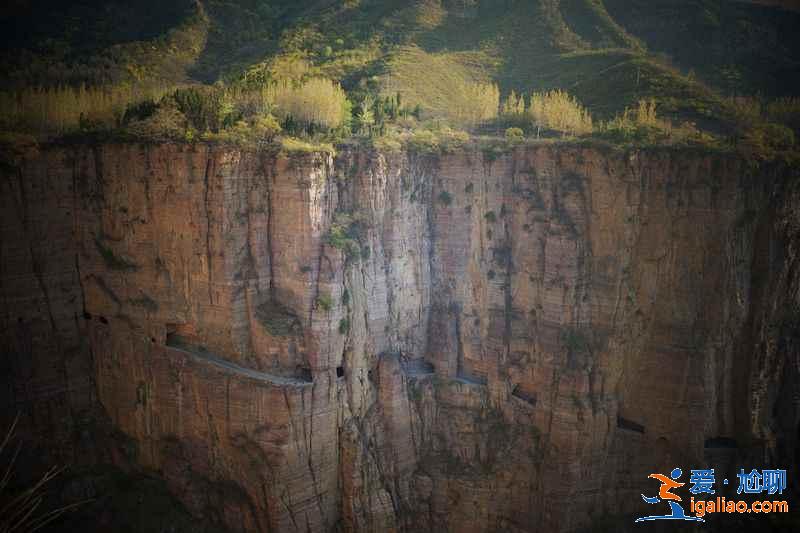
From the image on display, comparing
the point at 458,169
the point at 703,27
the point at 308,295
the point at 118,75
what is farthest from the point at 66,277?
the point at 703,27

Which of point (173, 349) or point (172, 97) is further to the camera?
point (172, 97)

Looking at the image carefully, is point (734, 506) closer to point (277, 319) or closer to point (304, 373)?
point (304, 373)

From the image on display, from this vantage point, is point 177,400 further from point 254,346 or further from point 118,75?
point 118,75

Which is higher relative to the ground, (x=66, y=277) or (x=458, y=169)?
(x=458, y=169)

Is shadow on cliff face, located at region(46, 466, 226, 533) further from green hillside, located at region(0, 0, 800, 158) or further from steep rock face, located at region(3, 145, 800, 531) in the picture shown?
green hillside, located at region(0, 0, 800, 158)

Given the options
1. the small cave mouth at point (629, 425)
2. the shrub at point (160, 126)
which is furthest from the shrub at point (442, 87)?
the small cave mouth at point (629, 425)

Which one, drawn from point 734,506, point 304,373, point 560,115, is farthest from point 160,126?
point 734,506
